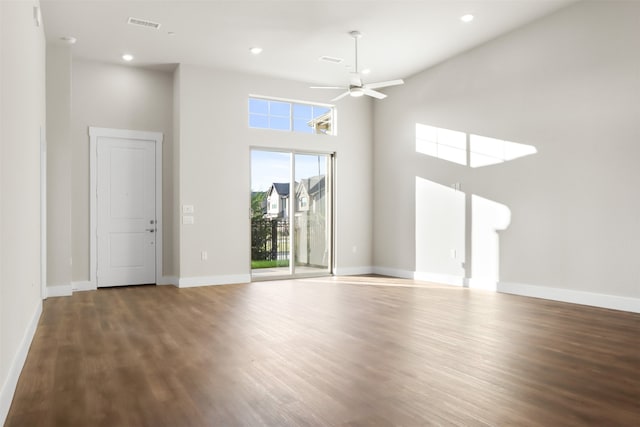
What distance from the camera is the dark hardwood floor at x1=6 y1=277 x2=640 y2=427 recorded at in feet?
7.56

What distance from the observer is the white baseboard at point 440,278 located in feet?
22.4

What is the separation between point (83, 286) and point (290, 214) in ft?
11.1

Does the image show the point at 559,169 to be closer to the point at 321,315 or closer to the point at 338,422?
the point at 321,315

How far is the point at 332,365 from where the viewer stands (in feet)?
10.1

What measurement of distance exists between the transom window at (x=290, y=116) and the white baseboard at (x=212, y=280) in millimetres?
2513

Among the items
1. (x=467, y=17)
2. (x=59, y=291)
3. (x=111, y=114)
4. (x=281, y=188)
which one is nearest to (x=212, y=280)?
(x=281, y=188)

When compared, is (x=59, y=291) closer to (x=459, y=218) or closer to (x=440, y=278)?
(x=440, y=278)

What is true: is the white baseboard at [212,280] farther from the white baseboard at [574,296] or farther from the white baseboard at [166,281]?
the white baseboard at [574,296]

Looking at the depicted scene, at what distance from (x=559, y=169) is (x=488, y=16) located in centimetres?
204

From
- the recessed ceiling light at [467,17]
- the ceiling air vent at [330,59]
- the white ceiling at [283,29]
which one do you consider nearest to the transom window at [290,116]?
the white ceiling at [283,29]

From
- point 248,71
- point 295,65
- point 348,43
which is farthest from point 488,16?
point 248,71

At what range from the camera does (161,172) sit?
727 cm

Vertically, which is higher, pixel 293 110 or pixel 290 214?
pixel 293 110

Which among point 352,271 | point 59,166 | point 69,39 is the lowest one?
point 352,271
